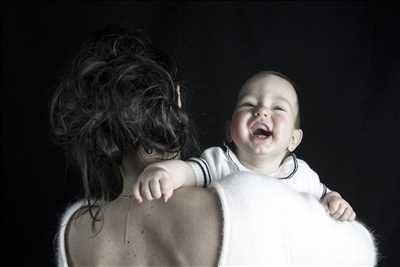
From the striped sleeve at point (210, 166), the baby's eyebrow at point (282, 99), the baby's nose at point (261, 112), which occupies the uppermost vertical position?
the baby's eyebrow at point (282, 99)

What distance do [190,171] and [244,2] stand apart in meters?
0.88

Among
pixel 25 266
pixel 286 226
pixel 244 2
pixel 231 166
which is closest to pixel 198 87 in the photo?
pixel 244 2

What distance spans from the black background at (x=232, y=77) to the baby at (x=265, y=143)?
44 cm

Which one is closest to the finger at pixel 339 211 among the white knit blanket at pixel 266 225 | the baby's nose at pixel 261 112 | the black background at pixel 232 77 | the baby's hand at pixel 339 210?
the baby's hand at pixel 339 210

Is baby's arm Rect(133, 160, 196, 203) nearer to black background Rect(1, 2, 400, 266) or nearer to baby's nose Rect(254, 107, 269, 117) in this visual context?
baby's nose Rect(254, 107, 269, 117)

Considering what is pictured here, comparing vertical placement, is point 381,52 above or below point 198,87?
above

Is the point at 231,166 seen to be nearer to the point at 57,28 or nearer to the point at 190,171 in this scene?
the point at 190,171

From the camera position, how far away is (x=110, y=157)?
82 cm

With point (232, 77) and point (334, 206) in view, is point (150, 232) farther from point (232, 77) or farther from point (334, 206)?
point (232, 77)

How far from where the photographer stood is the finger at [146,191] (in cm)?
72

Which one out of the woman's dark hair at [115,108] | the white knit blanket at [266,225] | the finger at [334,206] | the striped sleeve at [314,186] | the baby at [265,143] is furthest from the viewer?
the striped sleeve at [314,186]

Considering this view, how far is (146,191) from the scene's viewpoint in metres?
0.73

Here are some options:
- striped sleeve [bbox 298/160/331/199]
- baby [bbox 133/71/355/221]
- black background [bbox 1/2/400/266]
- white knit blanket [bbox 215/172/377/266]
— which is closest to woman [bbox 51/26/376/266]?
white knit blanket [bbox 215/172/377/266]

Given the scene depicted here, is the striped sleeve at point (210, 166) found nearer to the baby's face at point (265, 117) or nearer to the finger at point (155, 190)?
the baby's face at point (265, 117)
